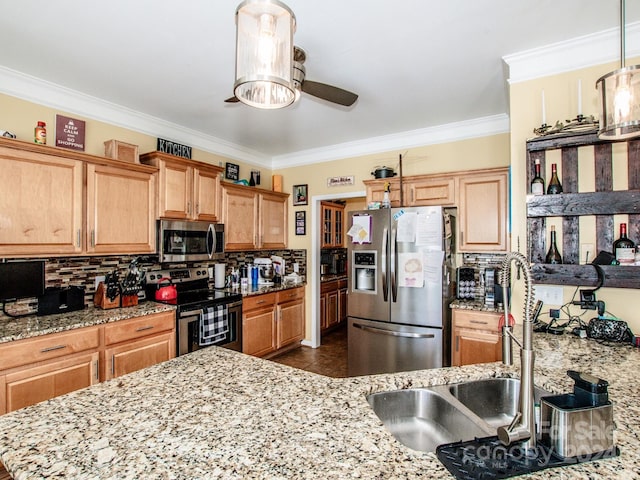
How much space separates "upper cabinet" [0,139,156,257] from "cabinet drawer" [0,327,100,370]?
0.61 meters

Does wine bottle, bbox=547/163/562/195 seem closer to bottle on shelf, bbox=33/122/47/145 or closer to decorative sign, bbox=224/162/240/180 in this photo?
decorative sign, bbox=224/162/240/180

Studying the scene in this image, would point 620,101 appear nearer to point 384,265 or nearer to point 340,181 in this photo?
point 384,265

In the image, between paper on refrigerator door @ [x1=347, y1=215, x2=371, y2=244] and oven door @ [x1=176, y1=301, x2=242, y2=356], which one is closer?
oven door @ [x1=176, y1=301, x2=242, y2=356]

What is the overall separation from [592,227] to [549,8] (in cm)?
124

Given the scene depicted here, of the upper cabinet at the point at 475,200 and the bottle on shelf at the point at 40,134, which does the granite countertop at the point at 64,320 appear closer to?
the bottle on shelf at the point at 40,134

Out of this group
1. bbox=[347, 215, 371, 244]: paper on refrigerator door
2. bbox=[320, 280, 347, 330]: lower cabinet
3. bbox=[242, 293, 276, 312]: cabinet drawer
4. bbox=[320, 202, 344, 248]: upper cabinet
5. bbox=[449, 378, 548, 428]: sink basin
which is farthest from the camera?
bbox=[320, 202, 344, 248]: upper cabinet

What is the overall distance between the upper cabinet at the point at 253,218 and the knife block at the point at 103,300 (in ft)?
4.24

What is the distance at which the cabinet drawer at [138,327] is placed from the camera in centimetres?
252

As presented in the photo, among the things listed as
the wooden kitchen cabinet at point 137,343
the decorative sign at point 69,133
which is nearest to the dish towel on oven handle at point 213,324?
the wooden kitchen cabinet at point 137,343

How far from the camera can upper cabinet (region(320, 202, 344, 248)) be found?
17.3 ft

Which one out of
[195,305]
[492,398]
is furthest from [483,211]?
[195,305]

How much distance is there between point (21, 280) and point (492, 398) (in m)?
3.03

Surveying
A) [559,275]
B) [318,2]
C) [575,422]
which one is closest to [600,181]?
[559,275]

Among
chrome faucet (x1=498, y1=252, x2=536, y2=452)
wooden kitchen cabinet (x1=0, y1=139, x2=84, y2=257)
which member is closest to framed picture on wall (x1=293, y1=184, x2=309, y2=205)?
wooden kitchen cabinet (x1=0, y1=139, x2=84, y2=257)
